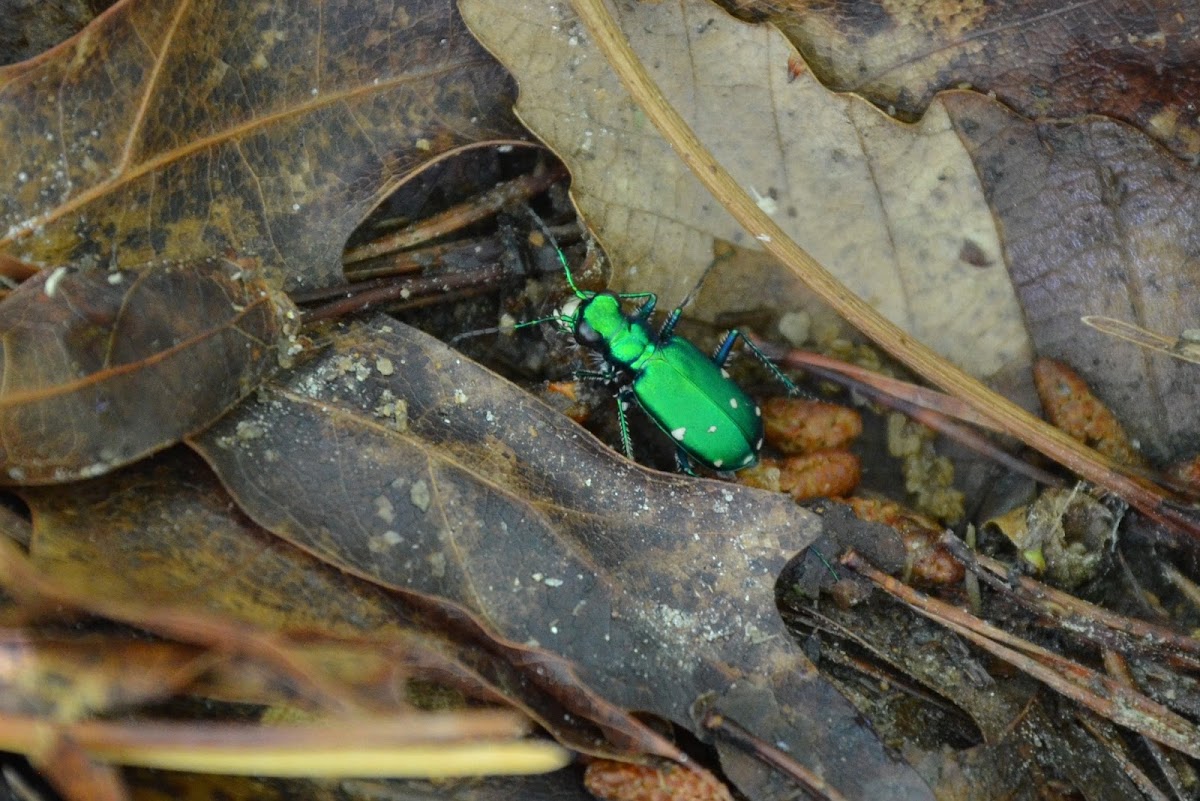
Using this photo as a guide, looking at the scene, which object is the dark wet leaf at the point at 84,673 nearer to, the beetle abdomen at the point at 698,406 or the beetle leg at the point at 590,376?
the beetle leg at the point at 590,376

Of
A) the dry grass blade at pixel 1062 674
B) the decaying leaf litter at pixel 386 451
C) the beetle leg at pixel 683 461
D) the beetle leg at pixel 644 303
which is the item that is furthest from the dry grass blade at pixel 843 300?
the beetle leg at pixel 683 461

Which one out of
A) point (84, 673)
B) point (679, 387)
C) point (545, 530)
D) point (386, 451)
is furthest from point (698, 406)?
point (84, 673)

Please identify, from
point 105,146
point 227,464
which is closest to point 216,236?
point 105,146

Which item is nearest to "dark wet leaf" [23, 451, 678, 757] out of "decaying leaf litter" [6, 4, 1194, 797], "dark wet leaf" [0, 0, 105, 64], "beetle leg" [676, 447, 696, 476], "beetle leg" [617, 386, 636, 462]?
"decaying leaf litter" [6, 4, 1194, 797]

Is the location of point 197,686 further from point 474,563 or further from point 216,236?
point 216,236

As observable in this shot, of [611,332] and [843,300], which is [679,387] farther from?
[843,300]
